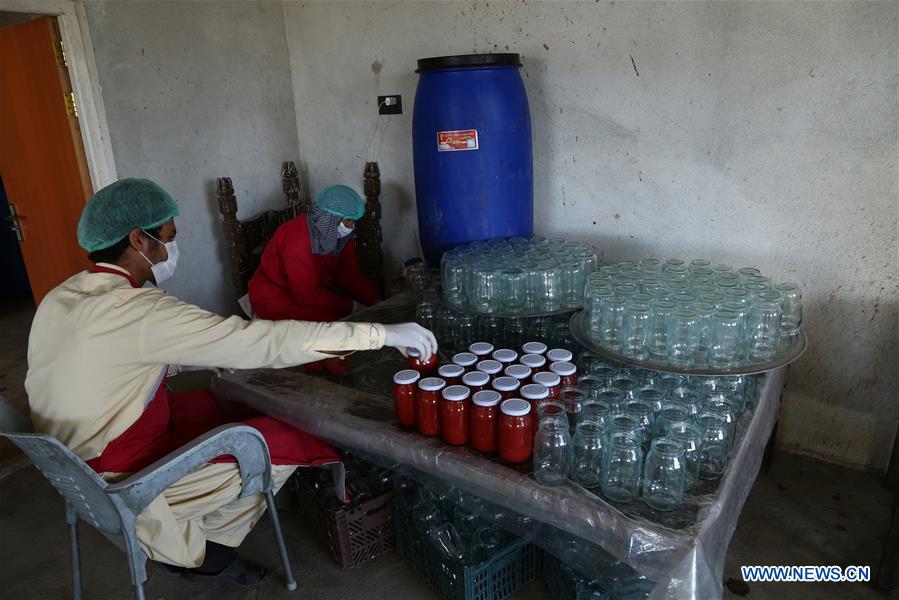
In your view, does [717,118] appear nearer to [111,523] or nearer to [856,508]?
[856,508]

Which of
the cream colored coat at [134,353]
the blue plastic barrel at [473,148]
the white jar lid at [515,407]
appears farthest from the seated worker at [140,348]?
the blue plastic barrel at [473,148]

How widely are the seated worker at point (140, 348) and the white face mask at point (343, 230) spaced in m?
0.87

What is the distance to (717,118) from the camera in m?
2.38

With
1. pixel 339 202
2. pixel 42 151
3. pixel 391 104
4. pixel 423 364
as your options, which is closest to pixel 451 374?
pixel 423 364

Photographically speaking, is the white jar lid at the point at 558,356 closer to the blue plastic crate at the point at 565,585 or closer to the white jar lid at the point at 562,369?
the white jar lid at the point at 562,369

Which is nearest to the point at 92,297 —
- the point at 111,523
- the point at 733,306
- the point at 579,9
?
the point at 111,523

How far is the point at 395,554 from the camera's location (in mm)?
2162

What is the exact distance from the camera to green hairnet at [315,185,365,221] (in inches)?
100

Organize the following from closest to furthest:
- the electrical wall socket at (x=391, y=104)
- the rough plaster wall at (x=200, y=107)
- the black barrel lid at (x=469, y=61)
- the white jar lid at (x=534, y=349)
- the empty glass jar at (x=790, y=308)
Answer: the white jar lid at (x=534, y=349)
the empty glass jar at (x=790, y=308)
the black barrel lid at (x=469, y=61)
the rough plaster wall at (x=200, y=107)
the electrical wall socket at (x=391, y=104)

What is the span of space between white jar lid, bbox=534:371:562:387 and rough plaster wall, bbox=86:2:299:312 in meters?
2.26

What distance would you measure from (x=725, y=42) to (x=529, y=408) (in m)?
1.67

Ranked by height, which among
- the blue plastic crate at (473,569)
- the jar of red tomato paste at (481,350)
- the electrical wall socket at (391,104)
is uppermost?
the electrical wall socket at (391,104)

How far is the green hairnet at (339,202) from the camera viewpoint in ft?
8.34

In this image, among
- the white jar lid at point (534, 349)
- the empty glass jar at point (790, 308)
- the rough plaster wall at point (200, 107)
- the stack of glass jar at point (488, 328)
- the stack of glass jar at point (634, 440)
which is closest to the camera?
the stack of glass jar at point (634, 440)
